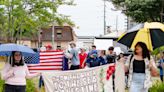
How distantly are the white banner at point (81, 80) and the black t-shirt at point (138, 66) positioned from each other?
5.32 ft

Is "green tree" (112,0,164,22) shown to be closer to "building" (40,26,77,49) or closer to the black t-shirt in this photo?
the black t-shirt

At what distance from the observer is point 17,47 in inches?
347

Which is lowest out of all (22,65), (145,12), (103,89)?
(103,89)

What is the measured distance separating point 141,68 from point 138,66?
7 centimetres

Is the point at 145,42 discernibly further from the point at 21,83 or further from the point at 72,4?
the point at 72,4

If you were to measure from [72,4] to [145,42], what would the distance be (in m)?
16.4

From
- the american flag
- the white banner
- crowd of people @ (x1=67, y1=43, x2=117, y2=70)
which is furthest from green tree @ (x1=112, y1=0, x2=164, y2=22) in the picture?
the white banner

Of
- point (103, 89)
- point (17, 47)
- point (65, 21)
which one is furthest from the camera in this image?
point (65, 21)

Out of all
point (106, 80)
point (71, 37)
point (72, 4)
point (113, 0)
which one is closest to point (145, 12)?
point (113, 0)

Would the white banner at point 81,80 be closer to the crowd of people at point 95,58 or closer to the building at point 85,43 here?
the crowd of people at point 95,58

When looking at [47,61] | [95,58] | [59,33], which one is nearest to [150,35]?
[95,58]

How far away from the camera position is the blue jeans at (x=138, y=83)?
9.07m

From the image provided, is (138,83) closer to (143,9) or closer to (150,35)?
(150,35)

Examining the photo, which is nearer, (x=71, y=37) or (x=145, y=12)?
(x=145, y=12)
